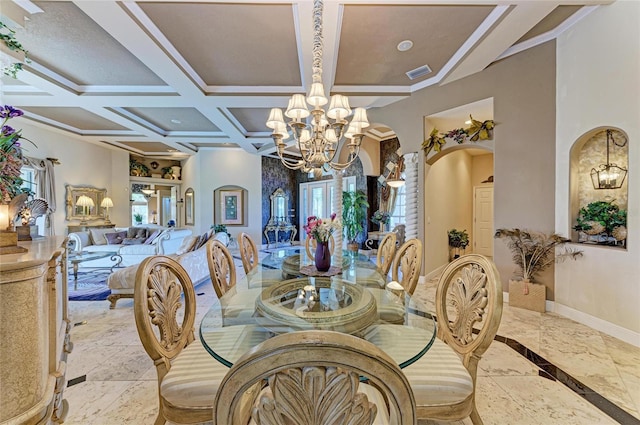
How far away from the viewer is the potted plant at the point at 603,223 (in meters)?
2.82

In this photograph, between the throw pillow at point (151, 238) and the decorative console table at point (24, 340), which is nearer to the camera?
the decorative console table at point (24, 340)

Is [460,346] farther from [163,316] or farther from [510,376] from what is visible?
[163,316]

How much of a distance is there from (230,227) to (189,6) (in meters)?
7.18

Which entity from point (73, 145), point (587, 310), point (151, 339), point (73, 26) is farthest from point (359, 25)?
point (73, 145)

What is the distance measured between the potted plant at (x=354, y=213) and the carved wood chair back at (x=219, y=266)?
17.3 ft

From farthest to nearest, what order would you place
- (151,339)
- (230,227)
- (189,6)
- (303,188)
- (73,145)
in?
(303,188)
(230,227)
(73,145)
(189,6)
(151,339)

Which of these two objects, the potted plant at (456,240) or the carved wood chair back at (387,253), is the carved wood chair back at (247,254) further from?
the potted plant at (456,240)

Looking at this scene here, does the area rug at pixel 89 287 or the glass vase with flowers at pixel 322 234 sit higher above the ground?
the glass vase with flowers at pixel 322 234

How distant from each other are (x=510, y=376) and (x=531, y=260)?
193 cm

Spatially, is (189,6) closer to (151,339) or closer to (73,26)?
(73,26)

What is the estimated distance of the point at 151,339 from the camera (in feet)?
4.04

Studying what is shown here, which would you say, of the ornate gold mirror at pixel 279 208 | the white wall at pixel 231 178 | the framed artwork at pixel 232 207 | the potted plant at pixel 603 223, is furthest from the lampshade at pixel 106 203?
the potted plant at pixel 603 223

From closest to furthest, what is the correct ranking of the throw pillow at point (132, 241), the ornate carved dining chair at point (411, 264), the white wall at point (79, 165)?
the ornate carved dining chair at point (411, 264) < the white wall at point (79, 165) < the throw pillow at point (132, 241)

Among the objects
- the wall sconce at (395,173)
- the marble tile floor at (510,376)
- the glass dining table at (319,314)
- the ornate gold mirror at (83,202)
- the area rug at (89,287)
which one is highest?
the wall sconce at (395,173)
